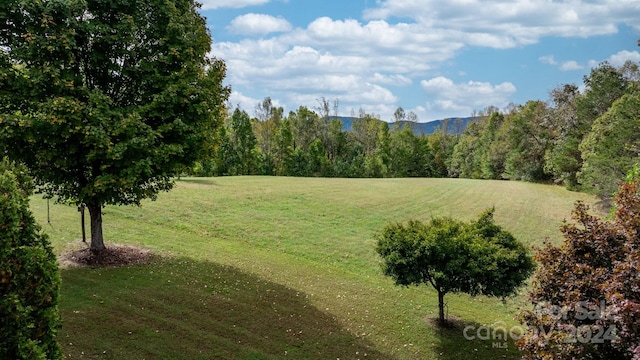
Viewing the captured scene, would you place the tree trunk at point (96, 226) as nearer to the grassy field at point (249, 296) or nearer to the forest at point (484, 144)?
the grassy field at point (249, 296)

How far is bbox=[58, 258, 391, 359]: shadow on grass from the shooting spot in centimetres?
1019

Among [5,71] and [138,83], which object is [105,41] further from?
[5,71]

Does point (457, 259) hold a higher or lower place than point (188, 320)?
higher

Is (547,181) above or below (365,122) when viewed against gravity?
below

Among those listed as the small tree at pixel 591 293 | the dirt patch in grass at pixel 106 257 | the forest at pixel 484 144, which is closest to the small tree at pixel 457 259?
the small tree at pixel 591 293

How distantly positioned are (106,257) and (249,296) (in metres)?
6.03

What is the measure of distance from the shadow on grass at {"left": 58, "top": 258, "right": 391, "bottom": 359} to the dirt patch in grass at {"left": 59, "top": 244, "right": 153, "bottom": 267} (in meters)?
0.62

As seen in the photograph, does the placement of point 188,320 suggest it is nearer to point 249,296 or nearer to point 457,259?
point 249,296

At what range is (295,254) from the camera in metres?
22.6

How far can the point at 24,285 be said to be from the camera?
5.57 meters

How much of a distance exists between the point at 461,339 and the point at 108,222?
62.5ft

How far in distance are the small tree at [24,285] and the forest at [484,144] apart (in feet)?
137

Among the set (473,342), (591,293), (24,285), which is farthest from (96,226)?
(591,293)

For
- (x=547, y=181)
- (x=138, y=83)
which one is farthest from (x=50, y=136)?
(x=547, y=181)
